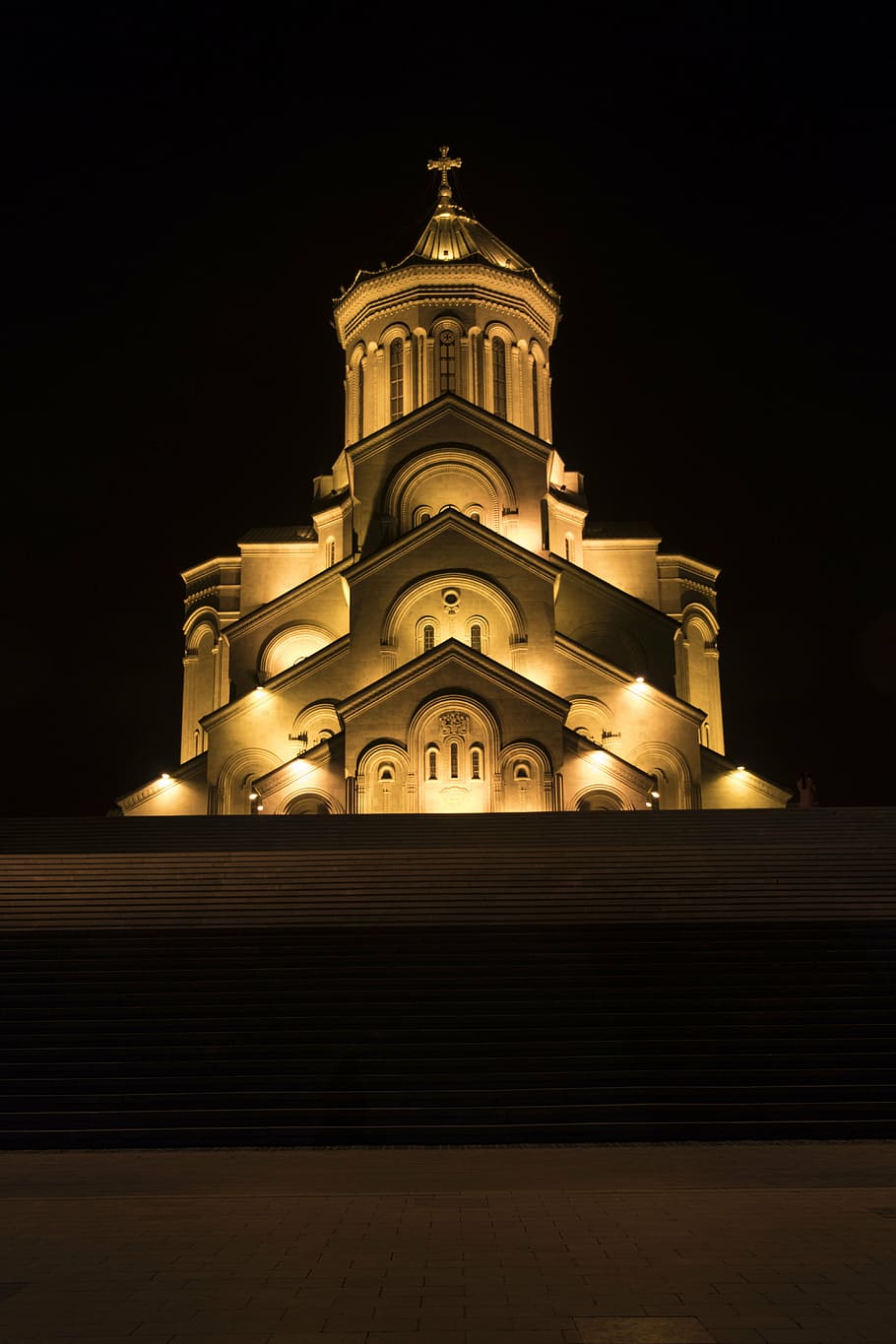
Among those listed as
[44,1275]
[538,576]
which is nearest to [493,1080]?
[44,1275]

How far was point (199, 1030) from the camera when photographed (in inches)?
507

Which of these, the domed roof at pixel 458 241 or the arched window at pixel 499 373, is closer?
the arched window at pixel 499 373

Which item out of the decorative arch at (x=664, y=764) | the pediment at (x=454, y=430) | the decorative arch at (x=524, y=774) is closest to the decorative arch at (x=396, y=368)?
the pediment at (x=454, y=430)

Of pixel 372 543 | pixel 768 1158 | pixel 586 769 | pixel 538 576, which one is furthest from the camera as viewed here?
pixel 372 543

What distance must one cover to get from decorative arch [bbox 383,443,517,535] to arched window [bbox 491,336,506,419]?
3.63 meters

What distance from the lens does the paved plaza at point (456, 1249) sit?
19.0ft

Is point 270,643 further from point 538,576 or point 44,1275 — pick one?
point 44,1275

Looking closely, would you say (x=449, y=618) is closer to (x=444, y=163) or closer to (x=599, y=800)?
(x=599, y=800)

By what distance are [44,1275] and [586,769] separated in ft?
74.1

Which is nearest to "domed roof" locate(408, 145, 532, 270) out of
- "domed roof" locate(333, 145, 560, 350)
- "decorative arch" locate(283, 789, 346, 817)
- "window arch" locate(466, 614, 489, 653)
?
"domed roof" locate(333, 145, 560, 350)

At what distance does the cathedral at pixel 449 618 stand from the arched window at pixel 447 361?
2.7 inches

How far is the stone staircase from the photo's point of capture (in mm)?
11289

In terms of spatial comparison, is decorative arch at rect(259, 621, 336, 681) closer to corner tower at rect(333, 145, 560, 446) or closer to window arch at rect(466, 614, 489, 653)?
window arch at rect(466, 614, 489, 653)

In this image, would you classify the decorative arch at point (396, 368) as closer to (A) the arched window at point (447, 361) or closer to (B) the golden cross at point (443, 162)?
(A) the arched window at point (447, 361)
